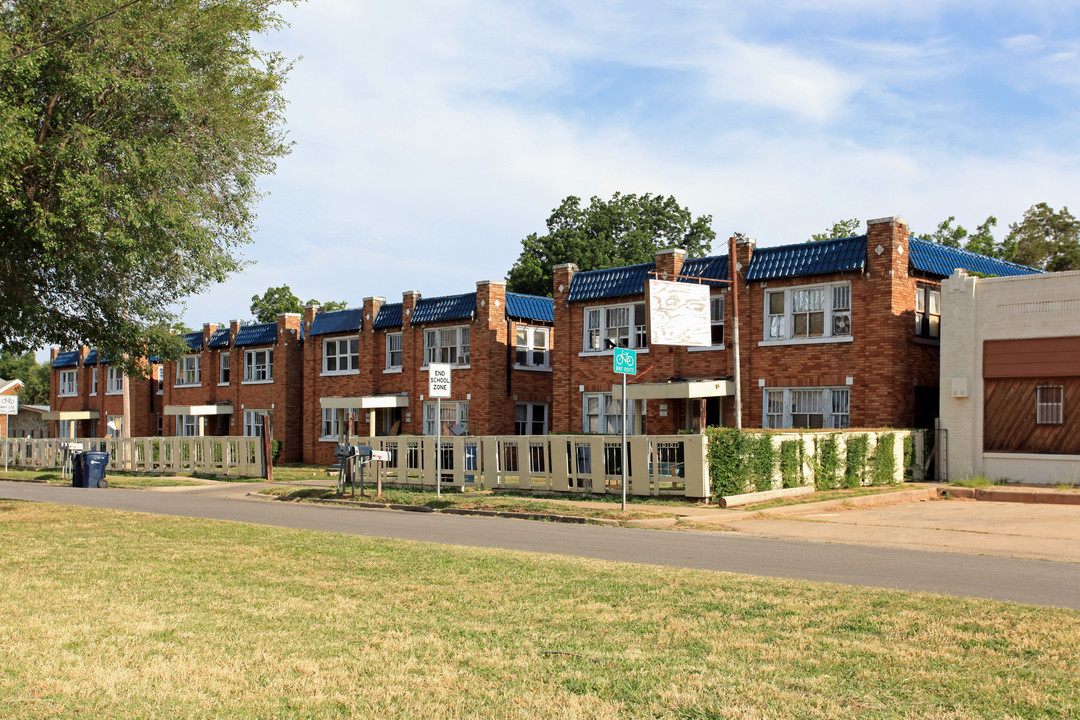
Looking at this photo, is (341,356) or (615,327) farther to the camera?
(341,356)

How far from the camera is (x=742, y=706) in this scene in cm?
584

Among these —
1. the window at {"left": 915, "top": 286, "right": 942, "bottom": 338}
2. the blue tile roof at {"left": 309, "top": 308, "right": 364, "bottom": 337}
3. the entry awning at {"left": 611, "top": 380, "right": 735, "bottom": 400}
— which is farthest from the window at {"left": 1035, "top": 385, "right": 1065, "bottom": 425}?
the blue tile roof at {"left": 309, "top": 308, "right": 364, "bottom": 337}

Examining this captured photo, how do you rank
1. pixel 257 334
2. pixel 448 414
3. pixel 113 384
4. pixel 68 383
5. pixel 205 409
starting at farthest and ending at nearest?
pixel 68 383 < pixel 113 384 < pixel 205 409 < pixel 257 334 < pixel 448 414

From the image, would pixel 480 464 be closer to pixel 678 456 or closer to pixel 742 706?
pixel 678 456

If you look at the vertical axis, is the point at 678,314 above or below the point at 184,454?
above

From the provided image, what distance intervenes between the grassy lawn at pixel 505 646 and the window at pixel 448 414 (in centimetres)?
2638

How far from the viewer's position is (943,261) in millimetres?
29016

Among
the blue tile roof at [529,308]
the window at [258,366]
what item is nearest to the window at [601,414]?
the blue tile roof at [529,308]

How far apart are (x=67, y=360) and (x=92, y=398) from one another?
3.53 meters

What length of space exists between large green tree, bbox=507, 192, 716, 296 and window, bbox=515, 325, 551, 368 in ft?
75.1

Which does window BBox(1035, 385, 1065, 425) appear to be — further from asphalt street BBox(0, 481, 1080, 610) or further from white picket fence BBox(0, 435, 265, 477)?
white picket fence BBox(0, 435, 265, 477)

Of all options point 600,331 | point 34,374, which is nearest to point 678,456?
point 600,331

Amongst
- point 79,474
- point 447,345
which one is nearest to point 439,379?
point 79,474

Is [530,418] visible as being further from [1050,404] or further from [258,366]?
[1050,404]
